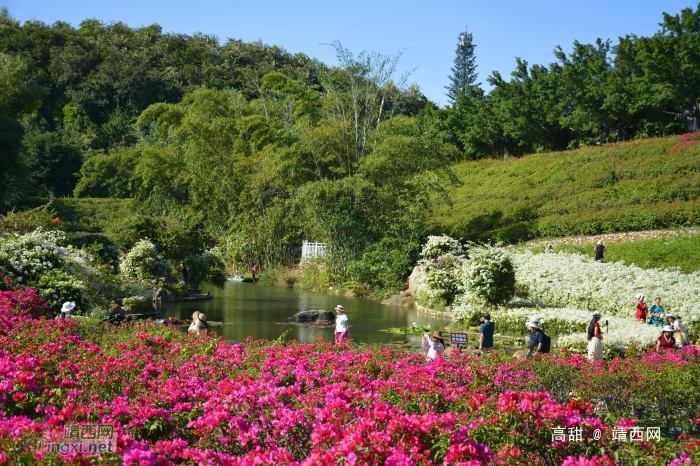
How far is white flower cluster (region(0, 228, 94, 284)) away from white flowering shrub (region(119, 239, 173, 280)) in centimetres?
312

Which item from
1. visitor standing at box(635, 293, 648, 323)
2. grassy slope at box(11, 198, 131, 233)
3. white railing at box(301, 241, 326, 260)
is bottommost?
visitor standing at box(635, 293, 648, 323)

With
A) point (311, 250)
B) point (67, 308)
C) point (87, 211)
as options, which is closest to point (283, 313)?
point (67, 308)

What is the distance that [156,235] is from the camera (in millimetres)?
17750

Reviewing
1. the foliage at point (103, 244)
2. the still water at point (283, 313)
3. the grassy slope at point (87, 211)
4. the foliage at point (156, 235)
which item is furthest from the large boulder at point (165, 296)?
the grassy slope at point (87, 211)

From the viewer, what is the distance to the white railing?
24.2 meters

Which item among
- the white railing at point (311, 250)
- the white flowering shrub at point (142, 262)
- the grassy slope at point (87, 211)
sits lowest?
the white flowering shrub at point (142, 262)

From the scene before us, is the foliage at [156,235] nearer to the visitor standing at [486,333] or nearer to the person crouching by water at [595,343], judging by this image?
the visitor standing at [486,333]

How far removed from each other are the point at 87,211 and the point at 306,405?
44218 mm

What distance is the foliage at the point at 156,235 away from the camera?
17.3m

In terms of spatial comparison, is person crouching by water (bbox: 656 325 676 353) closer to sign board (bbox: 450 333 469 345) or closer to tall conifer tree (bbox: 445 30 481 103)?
sign board (bbox: 450 333 469 345)

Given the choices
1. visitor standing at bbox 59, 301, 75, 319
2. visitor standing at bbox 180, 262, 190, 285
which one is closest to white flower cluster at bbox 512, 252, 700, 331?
visitor standing at bbox 180, 262, 190, 285

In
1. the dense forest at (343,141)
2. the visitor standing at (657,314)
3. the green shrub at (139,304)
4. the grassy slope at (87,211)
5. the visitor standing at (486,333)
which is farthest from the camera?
the grassy slope at (87,211)

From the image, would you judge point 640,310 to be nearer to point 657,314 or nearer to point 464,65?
point 657,314

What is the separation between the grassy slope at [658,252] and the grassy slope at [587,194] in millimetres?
3401
